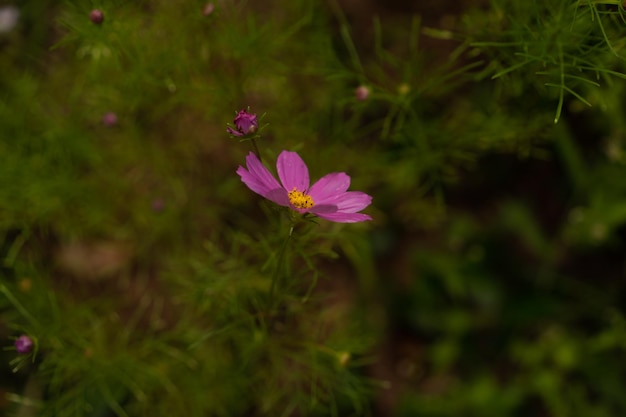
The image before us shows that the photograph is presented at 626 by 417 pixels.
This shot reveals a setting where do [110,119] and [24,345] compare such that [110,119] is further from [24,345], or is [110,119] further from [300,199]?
[300,199]

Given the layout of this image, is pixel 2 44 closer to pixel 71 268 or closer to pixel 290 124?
pixel 71 268

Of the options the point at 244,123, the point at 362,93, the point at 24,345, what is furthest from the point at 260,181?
the point at 24,345

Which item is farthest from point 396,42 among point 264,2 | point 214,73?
point 214,73

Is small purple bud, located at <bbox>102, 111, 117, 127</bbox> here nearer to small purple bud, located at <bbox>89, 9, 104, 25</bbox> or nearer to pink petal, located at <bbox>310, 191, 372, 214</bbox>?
small purple bud, located at <bbox>89, 9, 104, 25</bbox>

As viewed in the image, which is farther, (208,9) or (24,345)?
(208,9)

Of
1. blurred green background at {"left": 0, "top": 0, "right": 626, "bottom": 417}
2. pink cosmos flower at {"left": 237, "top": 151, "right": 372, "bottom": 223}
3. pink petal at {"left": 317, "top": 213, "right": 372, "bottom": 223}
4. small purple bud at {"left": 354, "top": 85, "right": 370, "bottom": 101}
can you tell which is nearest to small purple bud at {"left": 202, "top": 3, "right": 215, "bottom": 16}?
blurred green background at {"left": 0, "top": 0, "right": 626, "bottom": 417}

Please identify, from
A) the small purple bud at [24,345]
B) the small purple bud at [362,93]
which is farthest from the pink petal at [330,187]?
the small purple bud at [24,345]
